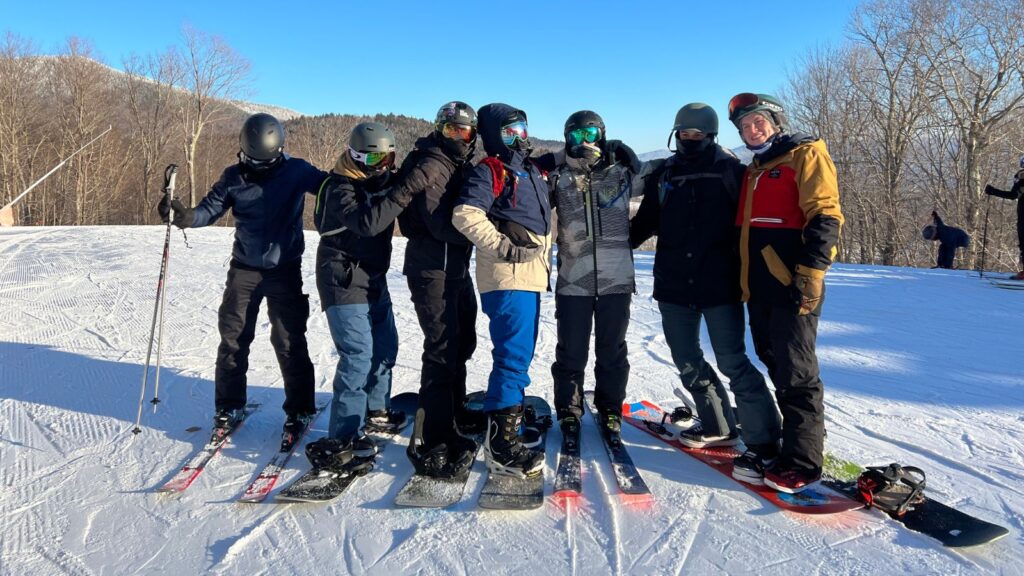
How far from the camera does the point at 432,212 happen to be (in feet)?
9.31

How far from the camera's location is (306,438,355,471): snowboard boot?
278 cm

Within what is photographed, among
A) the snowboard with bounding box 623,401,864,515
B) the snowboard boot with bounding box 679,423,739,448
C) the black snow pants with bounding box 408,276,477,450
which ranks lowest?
the snowboard with bounding box 623,401,864,515

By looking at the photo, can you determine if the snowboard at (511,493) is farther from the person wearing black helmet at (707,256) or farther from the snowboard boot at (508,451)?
the person wearing black helmet at (707,256)

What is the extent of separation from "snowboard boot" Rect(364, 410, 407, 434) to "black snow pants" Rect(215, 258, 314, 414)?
15.7 inches

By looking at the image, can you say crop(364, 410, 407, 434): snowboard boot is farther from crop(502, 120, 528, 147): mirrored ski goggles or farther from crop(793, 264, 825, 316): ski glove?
crop(793, 264, 825, 316): ski glove

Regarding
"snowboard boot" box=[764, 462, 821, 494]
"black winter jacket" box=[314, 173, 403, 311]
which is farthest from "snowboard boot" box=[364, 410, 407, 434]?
"snowboard boot" box=[764, 462, 821, 494]

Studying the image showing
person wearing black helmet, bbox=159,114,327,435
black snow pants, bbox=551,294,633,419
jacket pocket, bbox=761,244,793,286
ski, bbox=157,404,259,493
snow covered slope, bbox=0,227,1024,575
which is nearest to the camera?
snow covered slope, bbox=0,227,1024,575

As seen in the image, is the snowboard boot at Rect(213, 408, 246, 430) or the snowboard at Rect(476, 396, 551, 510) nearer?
the snowboard at Rect(476, 396, 551, 510)

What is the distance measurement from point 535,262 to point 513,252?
0.19 metres

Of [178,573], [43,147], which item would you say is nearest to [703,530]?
[178,573]

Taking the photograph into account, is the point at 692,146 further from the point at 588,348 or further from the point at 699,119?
the point at 588,348

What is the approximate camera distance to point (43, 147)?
28.0m

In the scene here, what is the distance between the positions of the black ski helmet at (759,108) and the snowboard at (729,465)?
5.62ft

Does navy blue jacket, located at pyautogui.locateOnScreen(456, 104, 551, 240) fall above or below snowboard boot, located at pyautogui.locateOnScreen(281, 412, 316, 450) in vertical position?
above
